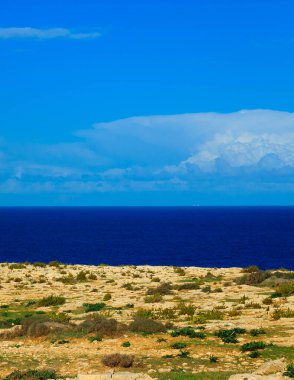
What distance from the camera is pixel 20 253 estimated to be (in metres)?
128

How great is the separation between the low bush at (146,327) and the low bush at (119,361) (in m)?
5.36

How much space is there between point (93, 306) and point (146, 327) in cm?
957

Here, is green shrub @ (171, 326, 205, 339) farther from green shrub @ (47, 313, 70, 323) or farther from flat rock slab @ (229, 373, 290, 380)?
flat rock slab @ (229, 373, 290, 380)

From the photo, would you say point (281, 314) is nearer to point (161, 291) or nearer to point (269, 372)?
point (269, 372)

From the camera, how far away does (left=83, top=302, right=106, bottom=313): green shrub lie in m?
32.8

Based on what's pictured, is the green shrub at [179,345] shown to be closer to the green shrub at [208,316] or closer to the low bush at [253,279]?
the green shrub at [208,316]

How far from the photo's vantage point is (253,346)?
67.7ft

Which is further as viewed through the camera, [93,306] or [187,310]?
[93,306]

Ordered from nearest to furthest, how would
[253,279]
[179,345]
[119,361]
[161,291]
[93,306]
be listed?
[119,361] < [179,345] < [93,306] < [161,291] < [253,279]

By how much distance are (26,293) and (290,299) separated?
70.9ft

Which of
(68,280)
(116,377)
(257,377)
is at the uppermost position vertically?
(257,377)

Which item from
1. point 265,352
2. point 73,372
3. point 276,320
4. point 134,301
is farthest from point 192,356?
point 134,301

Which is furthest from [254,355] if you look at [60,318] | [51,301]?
[51,301]

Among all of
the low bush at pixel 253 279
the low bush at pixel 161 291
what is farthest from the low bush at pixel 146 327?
the low bush at pixel 253 279
